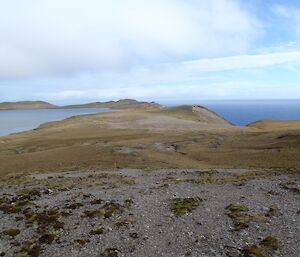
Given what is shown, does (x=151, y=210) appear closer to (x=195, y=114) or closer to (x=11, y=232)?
(x=11, y=232)

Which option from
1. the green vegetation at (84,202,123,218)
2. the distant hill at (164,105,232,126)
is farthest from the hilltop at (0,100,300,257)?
the distant hill at (164,105,232,126)

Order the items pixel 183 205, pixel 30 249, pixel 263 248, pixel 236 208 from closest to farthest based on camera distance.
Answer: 1. pixel 263 248
2. pixel 30 249
3. pixel 236 208
4. pixel 183 205

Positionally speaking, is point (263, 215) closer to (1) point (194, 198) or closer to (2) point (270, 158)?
(1) point (194, 198)

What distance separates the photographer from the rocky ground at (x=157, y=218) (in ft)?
61.0

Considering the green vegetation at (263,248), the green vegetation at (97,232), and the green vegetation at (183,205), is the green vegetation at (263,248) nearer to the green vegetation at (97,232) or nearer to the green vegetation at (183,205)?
the green vegetation at (183,205)

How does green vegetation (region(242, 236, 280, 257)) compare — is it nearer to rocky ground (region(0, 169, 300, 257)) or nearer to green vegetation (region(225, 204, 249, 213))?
rocky ground (region(0, 169, 300, 257))

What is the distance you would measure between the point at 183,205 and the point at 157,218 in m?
2.32

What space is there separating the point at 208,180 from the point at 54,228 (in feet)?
46.7

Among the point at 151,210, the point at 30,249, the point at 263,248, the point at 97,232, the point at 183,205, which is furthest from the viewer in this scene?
the point at 183,205

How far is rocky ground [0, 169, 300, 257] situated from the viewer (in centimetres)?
1858

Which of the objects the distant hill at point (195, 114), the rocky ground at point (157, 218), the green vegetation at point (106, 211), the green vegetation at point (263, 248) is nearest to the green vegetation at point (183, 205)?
the rocky ground at point (157, 218)

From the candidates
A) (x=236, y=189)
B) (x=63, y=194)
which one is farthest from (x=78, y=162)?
(x=236, y=189)

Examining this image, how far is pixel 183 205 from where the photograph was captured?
23.8 m

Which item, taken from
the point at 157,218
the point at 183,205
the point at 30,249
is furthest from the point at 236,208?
the point at 30,249
